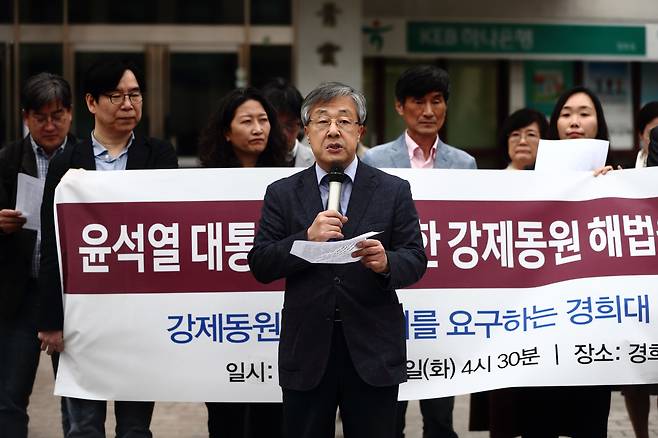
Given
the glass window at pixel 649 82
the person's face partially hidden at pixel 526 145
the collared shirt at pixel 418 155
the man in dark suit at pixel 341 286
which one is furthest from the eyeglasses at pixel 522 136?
the glass window at pixel 649 82

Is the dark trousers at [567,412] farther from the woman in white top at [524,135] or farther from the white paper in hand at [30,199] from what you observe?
the white paper in hand at [30,199]

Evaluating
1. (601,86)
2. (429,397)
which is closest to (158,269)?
(429,397)

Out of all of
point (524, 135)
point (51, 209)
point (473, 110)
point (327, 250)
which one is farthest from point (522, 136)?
point (473, 110)

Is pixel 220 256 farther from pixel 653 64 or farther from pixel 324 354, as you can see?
pixel 653 64

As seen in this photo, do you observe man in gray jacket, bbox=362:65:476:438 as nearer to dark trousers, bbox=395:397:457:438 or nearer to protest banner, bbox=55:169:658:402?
dark trousers, bbox=395:397:457:438

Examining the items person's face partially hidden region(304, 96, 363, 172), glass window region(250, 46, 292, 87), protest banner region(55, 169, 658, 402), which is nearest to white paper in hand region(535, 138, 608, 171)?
protest banner region(55, 169, 658, 402)

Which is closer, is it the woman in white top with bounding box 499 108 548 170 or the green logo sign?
the woman in white top with bounding box 499 108 548 170

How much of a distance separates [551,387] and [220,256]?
5.59 ft

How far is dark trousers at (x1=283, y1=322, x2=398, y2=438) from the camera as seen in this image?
4090mm

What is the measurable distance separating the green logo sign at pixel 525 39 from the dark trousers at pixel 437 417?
967 cm

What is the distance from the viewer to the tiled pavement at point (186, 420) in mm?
7020

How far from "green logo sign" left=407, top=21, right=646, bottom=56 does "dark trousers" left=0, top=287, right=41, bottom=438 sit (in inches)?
397

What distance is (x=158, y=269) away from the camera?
17.3 feet

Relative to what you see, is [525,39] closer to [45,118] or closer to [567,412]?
[567,412]
